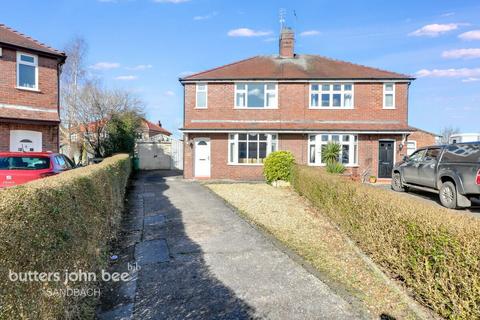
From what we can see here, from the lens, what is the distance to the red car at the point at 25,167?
8.55 meters

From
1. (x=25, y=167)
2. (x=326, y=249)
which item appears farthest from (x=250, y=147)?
(x=326, y=249)

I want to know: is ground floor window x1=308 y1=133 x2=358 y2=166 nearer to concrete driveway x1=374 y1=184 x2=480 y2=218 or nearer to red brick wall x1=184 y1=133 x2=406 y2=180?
red brick wall x1=184 y1=133 x2=406 y2=180

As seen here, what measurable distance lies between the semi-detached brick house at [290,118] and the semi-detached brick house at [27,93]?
6.71m

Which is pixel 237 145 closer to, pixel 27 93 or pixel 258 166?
pixel 258 166

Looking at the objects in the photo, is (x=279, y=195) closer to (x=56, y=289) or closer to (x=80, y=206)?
(x=80, y=206)

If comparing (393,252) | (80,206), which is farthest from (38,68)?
(393,252)

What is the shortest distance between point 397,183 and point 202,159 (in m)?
10.6

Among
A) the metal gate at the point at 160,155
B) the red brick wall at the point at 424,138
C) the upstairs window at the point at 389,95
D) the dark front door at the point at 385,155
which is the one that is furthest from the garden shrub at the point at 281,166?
the red brick wall at the point at 424,138

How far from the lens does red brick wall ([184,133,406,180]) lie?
19.2m

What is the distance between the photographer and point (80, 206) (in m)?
4.38

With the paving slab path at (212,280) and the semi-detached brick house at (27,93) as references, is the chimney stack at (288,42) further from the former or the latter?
the paving slab path at (212,280)

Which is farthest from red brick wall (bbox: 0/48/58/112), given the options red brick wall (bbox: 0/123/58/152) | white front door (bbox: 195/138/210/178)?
white front door (bbox: 195/138/210/178)

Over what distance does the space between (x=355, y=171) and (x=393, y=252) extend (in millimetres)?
14832

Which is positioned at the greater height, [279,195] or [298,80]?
[298,80]
